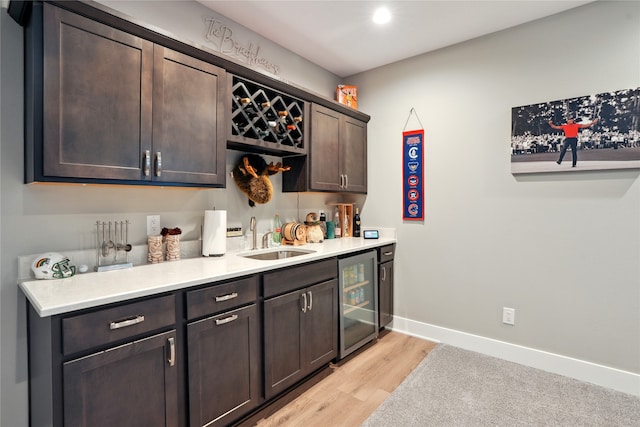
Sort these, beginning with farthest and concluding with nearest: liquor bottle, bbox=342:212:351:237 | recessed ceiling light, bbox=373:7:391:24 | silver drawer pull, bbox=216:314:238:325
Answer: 1. liquor bottle, bbox=342:212:351:237
2. recessed ceiling light, bbox=373:7:391:24
3. silver drawer pull, bbox=216:314:238:325

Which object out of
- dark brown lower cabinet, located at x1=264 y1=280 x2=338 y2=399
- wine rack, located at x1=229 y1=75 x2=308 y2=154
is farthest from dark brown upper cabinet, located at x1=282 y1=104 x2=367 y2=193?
dark brown lower cabinet, located at x1=264 y1=280 x2=338 y2=399

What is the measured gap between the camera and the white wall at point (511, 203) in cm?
229

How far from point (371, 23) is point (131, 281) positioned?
244 cm

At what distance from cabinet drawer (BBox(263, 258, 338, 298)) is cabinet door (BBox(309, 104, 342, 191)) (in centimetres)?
75

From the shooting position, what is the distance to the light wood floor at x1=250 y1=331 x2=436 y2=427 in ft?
6.46

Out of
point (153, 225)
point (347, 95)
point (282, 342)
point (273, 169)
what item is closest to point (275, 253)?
point (273, 169)

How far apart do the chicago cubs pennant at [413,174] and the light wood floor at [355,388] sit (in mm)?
1229

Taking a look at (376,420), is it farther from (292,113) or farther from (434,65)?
(434,65)

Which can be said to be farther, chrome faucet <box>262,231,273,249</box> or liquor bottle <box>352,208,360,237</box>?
liquor bottle <box>352,208,360,237</box>

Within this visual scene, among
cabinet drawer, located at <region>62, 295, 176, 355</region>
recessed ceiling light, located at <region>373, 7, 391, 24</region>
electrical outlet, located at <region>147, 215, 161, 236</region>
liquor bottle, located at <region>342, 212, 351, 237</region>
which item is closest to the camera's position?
cabinet drawer, located at <region>62, 295, 176, 355</region>

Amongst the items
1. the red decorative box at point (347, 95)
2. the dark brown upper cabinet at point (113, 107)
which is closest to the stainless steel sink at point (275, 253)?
the dark brown upper cabinet at point (113, 107)

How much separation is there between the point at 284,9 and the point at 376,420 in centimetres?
281

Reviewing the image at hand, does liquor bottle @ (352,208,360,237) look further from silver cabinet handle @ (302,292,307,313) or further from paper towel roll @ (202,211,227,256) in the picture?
paper towel roll @ (202,211,227,256)

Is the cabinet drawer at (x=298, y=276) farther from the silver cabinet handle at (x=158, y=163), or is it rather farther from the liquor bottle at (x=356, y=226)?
the liquor bottle at (x=356, y=226)
